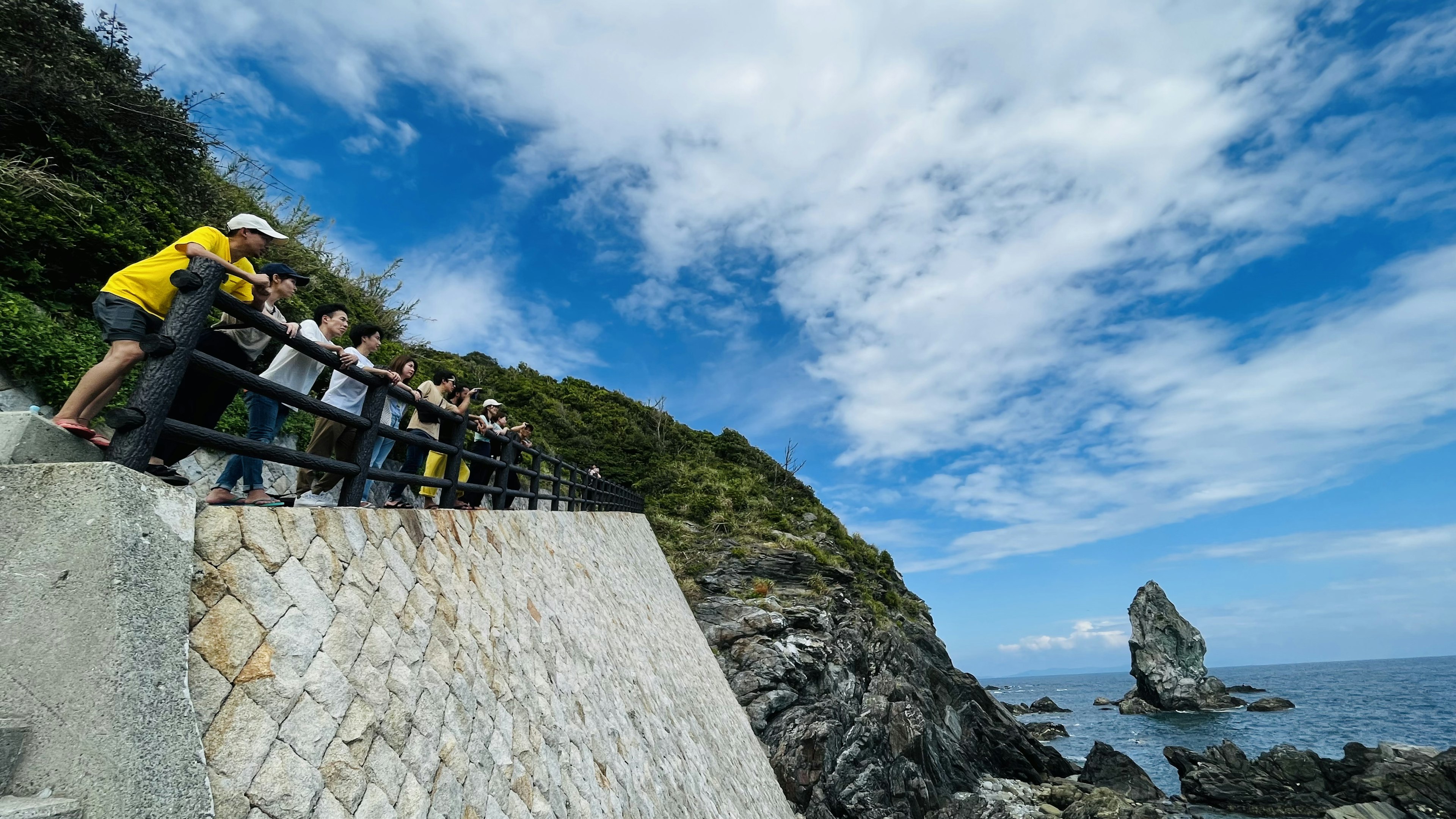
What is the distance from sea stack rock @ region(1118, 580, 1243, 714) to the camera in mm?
59406

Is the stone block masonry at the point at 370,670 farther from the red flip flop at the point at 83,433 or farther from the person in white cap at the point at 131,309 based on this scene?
the person in white cap at the point at 131,309

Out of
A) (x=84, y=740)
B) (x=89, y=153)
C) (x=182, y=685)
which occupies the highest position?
(x=89, y=153)

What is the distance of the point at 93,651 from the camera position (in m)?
2.08

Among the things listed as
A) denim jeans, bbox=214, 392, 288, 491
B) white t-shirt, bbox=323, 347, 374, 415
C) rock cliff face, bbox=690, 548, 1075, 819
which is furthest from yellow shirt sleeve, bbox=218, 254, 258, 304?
rock cliff face, bbox=690, 548, 1075, 819

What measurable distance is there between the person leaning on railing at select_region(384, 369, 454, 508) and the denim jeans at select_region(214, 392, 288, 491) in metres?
1.22

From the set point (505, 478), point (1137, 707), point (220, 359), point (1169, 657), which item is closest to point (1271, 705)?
point (1137, 707)

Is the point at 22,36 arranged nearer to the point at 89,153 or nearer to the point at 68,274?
→ the point at 89,153

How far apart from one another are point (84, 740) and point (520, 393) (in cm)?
3033

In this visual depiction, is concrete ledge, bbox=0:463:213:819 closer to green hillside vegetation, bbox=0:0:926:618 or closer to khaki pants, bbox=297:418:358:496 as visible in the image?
khaki pants, bbox=297:418:358:496

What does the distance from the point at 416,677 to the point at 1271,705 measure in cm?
8872

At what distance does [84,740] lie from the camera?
201cm

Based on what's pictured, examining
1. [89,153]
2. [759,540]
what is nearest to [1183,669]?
[759,540]

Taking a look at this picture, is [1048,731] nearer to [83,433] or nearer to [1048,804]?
[1048,804]

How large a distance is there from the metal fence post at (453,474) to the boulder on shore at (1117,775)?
27932 millimetres
